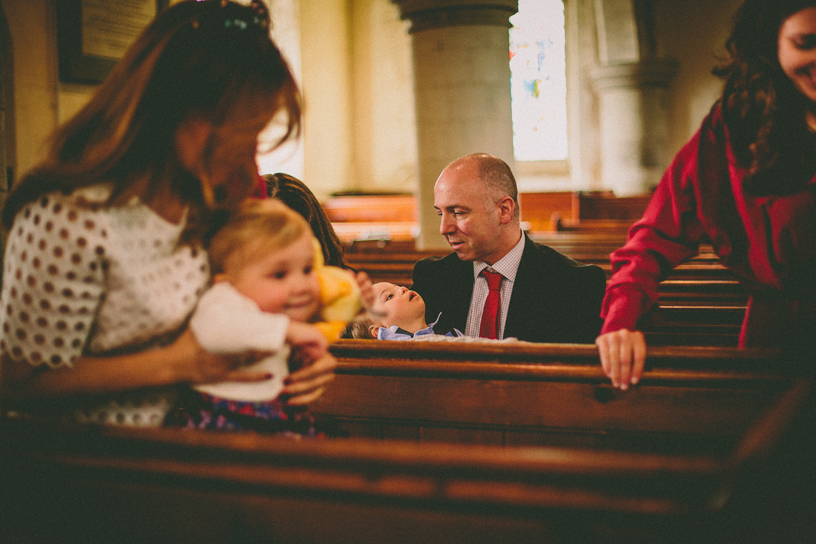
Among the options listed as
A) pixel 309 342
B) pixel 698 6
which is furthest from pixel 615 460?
pixel 698 6

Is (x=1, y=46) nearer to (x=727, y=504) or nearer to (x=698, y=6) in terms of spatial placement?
(x=727, y=504)

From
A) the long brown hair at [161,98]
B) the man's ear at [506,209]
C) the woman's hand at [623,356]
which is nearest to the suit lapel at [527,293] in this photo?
the man's ear at [506,209]

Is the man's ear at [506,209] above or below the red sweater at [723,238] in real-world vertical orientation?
above

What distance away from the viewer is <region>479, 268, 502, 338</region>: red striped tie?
2.42 metres

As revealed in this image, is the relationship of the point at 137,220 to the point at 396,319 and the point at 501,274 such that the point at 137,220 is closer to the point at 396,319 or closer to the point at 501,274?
the point at 396,319

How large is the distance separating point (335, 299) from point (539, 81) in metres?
13.4

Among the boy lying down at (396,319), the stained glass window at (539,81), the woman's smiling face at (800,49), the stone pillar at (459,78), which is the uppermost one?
the stained glass window at (539,81)

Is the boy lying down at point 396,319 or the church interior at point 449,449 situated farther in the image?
the boy lying down at point 396,319

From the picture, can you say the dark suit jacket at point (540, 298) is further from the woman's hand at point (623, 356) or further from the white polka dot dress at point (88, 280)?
the white polka dot dress at point (88, 280)

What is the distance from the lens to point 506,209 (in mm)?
2535

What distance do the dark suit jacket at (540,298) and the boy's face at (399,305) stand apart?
0.33 meters

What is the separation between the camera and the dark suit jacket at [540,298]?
2379 mm

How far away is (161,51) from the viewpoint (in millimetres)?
1039

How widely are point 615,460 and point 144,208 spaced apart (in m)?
0.83
